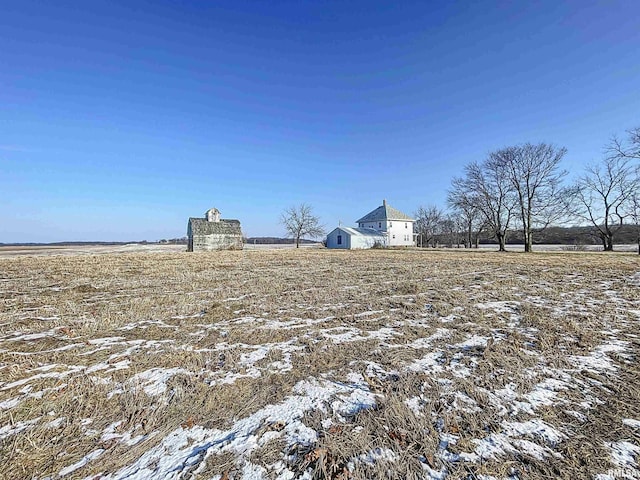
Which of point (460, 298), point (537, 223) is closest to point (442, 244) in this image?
point (537, 223)

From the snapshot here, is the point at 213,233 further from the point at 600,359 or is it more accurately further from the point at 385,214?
the point at 600,359

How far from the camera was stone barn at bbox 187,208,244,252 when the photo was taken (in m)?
34.7

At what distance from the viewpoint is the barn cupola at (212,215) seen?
3738cm

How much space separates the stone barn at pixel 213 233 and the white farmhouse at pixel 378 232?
1644 centimetres

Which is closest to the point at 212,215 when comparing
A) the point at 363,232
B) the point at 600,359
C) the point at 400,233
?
the point at 363,232

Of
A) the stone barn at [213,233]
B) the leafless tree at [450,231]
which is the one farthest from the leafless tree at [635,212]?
the stone barn at [213,233]

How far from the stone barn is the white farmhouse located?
1644cm

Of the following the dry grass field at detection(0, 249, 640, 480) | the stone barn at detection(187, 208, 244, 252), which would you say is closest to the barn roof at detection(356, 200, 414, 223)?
the stone barn at detection(187, 208, 244, 252)

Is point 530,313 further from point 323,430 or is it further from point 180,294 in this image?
point 180,294

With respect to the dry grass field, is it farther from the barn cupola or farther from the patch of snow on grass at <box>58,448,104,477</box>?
the barn cupola

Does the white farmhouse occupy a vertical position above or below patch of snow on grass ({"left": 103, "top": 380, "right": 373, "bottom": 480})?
above

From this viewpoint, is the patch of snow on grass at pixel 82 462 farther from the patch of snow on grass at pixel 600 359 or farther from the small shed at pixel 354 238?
the small shed at pixel 354 238

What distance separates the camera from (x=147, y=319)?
5242 mm

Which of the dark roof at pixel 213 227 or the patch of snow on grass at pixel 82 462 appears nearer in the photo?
the patch of snow on grass at pixel 82 462
